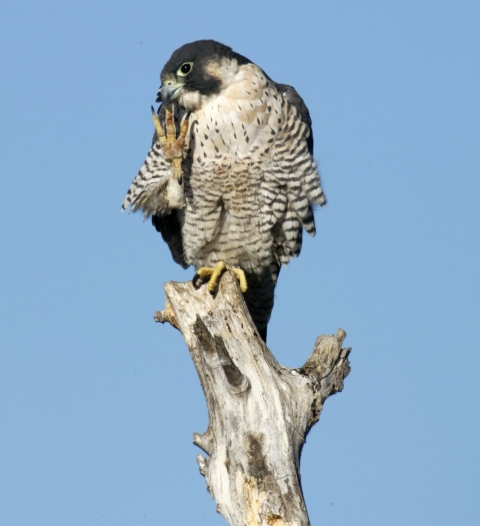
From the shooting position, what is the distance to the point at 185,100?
5.96m

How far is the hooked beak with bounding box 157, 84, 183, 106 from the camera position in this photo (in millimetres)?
5891

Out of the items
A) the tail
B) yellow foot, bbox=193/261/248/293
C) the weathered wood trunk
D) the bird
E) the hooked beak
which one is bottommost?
the weathered wood trunk

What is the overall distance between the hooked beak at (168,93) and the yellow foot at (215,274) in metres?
1.17

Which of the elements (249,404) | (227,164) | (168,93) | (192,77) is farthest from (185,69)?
(249,404)

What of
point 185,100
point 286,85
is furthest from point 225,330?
point 286,85

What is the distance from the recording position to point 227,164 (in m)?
5.90

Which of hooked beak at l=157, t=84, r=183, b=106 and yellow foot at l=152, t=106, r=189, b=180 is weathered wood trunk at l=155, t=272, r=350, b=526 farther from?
hooked beak at l=157, t=84, r=183, b=106

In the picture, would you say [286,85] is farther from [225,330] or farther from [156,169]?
[225,330]

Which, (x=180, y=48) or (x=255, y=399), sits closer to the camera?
(x=255, y=399)

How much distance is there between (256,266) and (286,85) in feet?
4.59

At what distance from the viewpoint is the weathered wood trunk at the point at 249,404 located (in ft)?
14.6

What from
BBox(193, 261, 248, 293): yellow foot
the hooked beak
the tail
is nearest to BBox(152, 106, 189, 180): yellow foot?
the hooked beak

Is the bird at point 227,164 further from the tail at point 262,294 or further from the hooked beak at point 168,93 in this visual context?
the tail at point 262,294

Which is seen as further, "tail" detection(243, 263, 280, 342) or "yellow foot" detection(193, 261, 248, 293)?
"tail" detection(243, 263, 280, 342)
